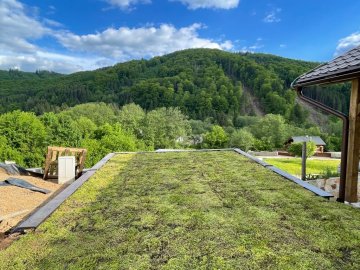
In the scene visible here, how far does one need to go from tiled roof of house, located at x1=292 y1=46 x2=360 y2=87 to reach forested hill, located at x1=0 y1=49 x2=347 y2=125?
51.2 meters

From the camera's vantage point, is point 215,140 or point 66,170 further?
point 215,140

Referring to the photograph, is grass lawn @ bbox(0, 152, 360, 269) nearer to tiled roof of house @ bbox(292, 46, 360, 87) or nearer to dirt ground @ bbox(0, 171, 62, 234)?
tiled roof of house @ bbox(292, 46, 360, 87)

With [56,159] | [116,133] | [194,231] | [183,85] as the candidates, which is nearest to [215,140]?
[116,133]

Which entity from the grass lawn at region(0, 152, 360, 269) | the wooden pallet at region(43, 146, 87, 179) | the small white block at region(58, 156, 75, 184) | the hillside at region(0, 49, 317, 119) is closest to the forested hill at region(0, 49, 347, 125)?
the hillside at region(0, 49, 317, 119)

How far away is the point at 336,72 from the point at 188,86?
2376 inches

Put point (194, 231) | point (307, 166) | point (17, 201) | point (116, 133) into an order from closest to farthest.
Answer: point (194, 231)
point (17, 201)
point (116, 133)
point (307, 166)

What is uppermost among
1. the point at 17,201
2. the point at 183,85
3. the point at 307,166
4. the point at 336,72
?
the point at 183,85

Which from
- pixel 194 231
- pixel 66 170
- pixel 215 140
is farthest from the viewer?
pixel 215 140

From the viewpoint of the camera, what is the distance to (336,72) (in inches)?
124

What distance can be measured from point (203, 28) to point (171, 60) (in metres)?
12.4

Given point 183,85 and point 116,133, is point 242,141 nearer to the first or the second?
point 116,133

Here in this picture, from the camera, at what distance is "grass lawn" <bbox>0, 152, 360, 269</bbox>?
193cm

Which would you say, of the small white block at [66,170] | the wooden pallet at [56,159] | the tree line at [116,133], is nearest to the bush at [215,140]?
the tree line at [116,133]

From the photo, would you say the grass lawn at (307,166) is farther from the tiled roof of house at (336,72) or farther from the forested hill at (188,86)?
the forested hill at (188,86)
